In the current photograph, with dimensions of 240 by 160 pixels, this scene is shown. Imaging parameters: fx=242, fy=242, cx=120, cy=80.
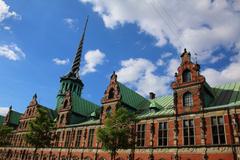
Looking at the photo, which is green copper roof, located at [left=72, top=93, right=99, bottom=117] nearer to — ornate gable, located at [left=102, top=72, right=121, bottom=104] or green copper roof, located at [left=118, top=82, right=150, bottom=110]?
ornate gable, located at [left=102, top=72, right=121, bottom=104]

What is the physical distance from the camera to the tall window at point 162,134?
1432 inches

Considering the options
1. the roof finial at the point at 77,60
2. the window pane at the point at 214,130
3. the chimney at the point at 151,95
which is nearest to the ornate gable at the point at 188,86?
the window pane at the point at 214,130

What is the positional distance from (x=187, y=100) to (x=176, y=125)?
13.8ft

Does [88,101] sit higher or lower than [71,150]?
higher

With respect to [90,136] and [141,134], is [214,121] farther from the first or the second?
[90,136]

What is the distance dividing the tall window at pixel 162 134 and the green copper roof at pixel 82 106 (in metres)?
25.6

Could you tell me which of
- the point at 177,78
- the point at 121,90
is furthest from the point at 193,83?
the point at 121,90

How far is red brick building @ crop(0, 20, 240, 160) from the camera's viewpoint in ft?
103

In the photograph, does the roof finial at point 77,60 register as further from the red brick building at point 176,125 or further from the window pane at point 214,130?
the window pane at point 214,130

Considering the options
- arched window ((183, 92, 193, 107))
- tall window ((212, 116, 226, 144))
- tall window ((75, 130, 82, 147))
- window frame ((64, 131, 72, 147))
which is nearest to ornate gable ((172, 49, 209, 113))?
arched window ((183, 92, 193, 107))

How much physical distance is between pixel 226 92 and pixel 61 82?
171ft

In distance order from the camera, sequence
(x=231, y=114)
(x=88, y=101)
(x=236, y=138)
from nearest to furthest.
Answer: (x=236, y=138) → (x=231, y=114) → (x=88, y=101)

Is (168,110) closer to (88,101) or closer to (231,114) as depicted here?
(231,114)

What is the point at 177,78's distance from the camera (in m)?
38.9
